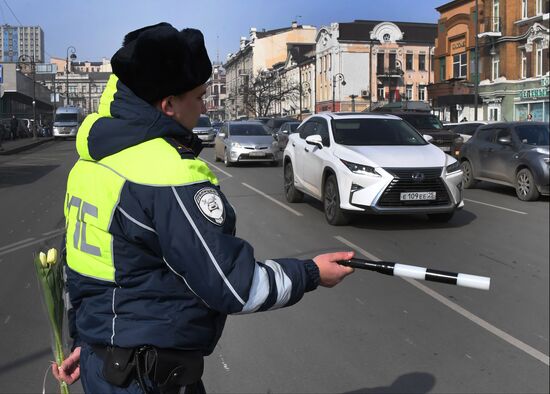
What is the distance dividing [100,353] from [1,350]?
255cm

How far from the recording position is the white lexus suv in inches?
296

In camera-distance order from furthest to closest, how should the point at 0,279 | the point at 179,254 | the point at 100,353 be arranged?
the point at 0,279, the point at 100,353, the point at 179,254

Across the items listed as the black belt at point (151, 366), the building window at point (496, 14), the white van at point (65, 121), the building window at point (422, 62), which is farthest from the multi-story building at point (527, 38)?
the building window at point (422, 62)

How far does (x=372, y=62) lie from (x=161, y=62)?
224ft

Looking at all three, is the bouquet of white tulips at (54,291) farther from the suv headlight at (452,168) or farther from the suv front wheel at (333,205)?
the suv headlight at (452,168)

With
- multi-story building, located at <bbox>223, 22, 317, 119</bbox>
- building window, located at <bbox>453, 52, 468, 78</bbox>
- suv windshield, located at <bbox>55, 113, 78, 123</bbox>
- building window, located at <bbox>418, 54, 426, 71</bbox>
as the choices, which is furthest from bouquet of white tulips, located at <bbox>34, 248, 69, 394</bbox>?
multi-story building, located at <bbox>223, 22, 317, 119</bbox>

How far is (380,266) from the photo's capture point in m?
1.47

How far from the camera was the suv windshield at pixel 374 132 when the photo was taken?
8492 mm

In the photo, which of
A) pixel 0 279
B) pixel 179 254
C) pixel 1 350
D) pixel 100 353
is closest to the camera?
pixel 179 254

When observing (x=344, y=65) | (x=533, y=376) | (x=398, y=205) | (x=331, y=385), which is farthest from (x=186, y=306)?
(x=344, y=65)

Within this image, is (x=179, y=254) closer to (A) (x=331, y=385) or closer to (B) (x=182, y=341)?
(B) (x=182, y=341)

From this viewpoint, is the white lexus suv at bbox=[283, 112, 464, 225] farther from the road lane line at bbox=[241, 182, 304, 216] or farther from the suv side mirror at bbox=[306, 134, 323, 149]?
the road lane line at bbox=[241, 182, 304, 216]

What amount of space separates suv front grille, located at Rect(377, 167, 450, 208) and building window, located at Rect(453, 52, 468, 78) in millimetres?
37521

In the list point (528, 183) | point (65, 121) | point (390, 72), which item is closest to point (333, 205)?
point (528, 183)
